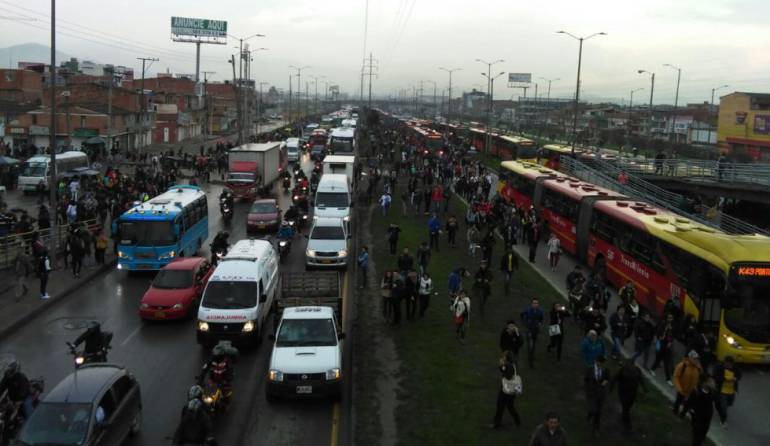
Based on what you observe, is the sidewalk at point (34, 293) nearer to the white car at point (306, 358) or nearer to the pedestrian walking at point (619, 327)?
the white car at point (306, 358)

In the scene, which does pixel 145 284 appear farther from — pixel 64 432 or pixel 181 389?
pixel 64 432

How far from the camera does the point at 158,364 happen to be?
15539 millimetres

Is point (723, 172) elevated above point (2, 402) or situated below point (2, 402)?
above

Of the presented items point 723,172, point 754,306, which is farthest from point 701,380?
point 723,172

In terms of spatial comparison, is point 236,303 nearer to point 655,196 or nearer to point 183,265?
point 183,265

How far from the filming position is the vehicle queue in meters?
9.98

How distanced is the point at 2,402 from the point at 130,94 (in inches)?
2569

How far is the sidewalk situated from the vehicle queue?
167 centimetres

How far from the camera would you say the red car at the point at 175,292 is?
59.9 feet

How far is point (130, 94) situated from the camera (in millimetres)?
71375

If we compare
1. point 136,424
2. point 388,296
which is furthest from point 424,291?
point 136,424

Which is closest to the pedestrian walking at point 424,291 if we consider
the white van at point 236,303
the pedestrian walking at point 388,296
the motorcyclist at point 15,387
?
the pedestrian walking at point 388,296

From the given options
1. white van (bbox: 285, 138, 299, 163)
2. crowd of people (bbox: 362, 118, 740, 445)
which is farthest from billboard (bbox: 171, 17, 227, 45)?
crowd of people (bbox: 362, 118, 740, 445)

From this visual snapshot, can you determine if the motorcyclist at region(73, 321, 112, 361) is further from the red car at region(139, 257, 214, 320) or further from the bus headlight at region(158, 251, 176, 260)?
the bus headlight at region(158, 251, 176, 260)
